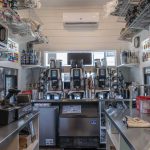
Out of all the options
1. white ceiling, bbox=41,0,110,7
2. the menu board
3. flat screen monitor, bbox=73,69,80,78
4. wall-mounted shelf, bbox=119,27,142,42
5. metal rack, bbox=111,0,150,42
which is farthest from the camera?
white ceiling, bbox=41,0,110,7

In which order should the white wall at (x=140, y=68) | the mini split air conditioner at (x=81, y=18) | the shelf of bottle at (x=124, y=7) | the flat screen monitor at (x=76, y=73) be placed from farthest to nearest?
the mini split air conditioner at (x=81, y=18), the flat screen monitor at (x=76, y=73), the white wall at (x=140, y=68), the shelf of bottle at (x=124, y=7)

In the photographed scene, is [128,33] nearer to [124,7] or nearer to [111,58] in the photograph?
[124,7]

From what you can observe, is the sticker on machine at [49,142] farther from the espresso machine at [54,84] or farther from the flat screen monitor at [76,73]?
the flat screen monitor at [76,73]

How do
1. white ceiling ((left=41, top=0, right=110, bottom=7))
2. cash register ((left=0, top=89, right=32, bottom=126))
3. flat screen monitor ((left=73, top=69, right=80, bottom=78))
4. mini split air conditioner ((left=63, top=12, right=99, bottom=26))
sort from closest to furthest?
cash register ((left=0, top=89, right=32, bottom=126)), flat screen monitor ((left=73, top=69, right=80, bottom=78)), white ceiling ((left=41, top=0, right=110, bottom=7)), mini split air conditioner ((left=63, top=12, right=99, bottom=26))

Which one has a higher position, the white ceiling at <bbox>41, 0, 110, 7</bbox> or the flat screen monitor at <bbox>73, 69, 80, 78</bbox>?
the white ceiling at <bbox>41, 0, 110, 7</bbox>

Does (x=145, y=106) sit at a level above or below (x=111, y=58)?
below

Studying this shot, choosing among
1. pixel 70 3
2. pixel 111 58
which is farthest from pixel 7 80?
pixel 111 58

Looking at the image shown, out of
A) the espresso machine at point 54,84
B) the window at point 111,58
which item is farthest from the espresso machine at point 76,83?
the window at point 111,58

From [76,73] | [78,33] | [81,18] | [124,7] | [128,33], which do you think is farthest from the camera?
[78,33]

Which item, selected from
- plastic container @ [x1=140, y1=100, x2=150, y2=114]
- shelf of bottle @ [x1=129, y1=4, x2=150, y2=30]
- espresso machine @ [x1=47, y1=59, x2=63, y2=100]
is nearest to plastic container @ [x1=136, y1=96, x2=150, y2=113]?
plastic container @ [x1=140, y1=100, x2=150, y2=114]

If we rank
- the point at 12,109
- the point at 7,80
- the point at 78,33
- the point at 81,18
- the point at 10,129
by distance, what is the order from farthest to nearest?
1. the point at 78,33
2. the point at 81,18
3. the point at 7,80
4. the point at 12,109
5. the point at 10,129

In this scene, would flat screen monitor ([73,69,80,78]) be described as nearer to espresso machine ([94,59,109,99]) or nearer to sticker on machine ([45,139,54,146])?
espresso machine ([94,59,109,99])

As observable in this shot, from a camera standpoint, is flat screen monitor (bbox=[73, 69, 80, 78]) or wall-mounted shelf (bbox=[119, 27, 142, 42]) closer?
wall-mounted shelf (bbox=[119, 27, 142, 42])

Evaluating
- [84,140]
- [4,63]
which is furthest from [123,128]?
[84,140]
